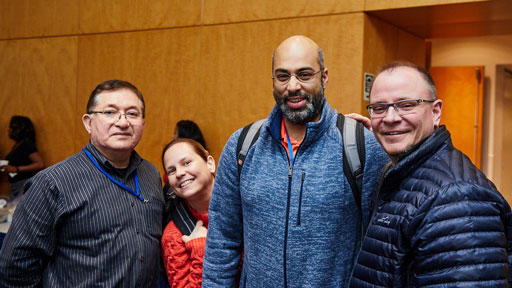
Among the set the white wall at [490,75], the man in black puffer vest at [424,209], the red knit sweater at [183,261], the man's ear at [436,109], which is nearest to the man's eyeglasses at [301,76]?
the man in black puffer vest at [424,209]

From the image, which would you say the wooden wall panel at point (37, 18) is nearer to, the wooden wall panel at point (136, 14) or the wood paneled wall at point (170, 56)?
the wood paneled wall at point (170, 56)

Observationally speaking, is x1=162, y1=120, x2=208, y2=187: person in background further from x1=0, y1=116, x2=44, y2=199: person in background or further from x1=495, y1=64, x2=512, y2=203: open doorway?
x1=495, y1=64, x2=512, y2=203: open doorway

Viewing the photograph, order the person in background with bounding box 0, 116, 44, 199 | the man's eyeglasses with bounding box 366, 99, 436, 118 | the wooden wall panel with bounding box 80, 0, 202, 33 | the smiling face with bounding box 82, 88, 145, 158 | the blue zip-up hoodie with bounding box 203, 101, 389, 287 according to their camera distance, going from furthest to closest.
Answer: the person in background with bounding box 0, 116, 44, 199
the wooden wall panel with bounding box 80, 0, 202, 33
the smiling face with bounding box 82, 88, 145, 158
the blue zip-up hoodie with bounding box 203, 101, 389, 287
the man's eyeglasses with bounding box 366, 99, 436, 118

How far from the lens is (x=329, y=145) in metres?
1.73

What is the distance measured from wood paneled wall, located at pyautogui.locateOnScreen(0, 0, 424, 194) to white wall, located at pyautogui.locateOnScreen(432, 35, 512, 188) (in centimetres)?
190

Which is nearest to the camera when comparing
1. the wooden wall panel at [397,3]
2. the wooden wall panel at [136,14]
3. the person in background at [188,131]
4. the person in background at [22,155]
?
the wooden wall panel at [397,3]

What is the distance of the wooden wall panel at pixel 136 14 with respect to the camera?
203 inches

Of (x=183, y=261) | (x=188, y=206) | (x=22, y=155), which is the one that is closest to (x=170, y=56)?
(x=22, y=155)

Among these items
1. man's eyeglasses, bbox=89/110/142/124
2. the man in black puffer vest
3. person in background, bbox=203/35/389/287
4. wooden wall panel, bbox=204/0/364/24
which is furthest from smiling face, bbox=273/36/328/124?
wooden wall panel, bbox=204/0/364/24

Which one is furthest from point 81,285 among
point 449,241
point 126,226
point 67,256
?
point 449,241

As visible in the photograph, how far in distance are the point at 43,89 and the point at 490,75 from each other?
5703 mm

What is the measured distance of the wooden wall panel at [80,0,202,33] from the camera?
5.15 meters

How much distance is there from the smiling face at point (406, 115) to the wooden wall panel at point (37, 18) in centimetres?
519

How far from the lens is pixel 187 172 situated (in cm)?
213
